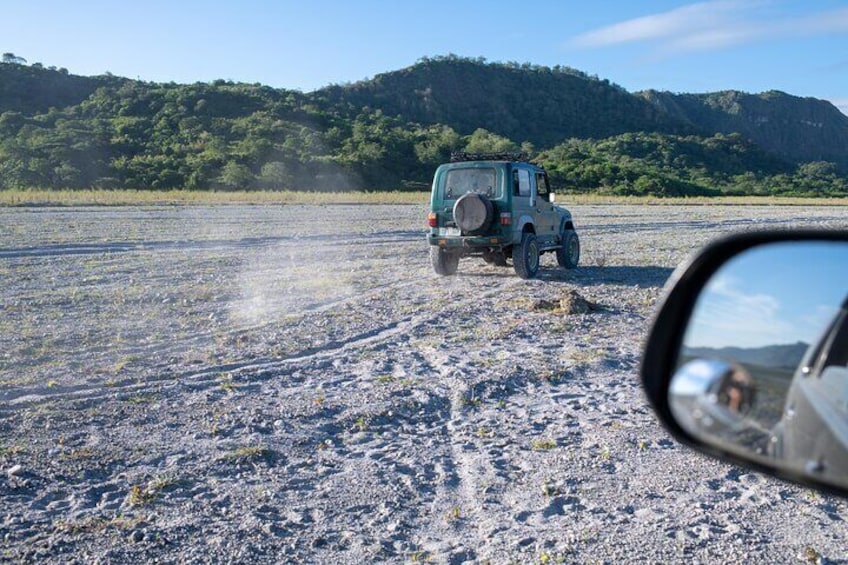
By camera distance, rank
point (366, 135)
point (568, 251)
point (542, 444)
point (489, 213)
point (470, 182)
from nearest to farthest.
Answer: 1. point (542, 444)
2. point (489, 213)
3. point (470, 182)
4. point (568, 251)
5. point (366, 135)

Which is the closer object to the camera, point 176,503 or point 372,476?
point 176,503

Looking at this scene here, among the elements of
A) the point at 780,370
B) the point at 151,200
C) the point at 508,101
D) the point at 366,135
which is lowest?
the point at 151,200

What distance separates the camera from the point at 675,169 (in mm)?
100312

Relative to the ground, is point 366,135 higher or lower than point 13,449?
higher

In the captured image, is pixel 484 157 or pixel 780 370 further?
pixel 484 157

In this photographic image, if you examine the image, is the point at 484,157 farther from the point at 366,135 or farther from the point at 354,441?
the point at 366,135

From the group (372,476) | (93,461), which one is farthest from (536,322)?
(93,461)

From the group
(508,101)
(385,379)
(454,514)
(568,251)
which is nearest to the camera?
(454,514)

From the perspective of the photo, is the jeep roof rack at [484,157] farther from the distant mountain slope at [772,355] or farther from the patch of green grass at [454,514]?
the distant mountain slope at [772,355]

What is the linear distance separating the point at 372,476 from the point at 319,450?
0.62 meters

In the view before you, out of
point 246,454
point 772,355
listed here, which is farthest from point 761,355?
point 246,454

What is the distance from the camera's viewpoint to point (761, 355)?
84.7 inches

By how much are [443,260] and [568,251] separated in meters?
2.67

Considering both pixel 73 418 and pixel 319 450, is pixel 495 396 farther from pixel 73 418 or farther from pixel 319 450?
pixel 73 418
